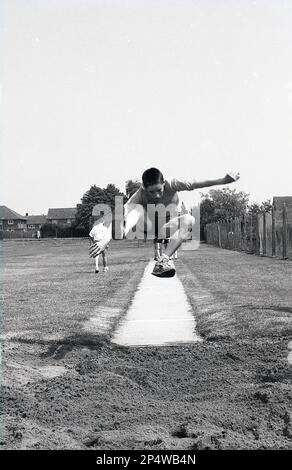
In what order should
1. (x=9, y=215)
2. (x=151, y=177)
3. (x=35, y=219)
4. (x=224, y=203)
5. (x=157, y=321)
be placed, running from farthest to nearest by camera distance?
1. (x=35, y=219)
2. (x=9, y=215)
3. (x=224, y=203)
4. (x=157, y=321)
5. (x=151, y=177)

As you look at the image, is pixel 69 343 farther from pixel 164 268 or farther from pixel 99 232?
pixel 99 232

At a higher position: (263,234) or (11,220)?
(11,220)

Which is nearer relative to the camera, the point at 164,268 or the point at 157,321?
the point at 164,268

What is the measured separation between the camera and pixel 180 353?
9.84 metres

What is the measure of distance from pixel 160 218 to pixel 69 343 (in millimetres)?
3079

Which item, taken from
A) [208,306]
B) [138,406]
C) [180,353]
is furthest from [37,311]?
[138,406]

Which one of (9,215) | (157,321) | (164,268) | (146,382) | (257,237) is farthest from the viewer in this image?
(9,215)

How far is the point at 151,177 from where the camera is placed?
7.69 m

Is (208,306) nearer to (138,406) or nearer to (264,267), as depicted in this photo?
(138,406)

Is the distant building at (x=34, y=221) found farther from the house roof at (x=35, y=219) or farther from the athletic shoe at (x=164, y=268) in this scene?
the athletic shoe at (x=164, y=268)

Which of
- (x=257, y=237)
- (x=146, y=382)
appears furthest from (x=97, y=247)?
(x=257, y=237)

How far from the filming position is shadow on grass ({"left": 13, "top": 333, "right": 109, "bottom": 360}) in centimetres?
991

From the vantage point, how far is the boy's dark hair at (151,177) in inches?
303

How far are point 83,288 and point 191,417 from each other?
13009 millimetres
